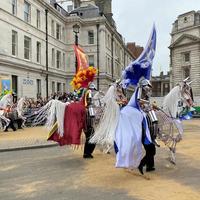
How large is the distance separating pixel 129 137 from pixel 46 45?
3521 centimetres

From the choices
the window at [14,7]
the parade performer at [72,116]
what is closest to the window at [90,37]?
the window at [14,7]

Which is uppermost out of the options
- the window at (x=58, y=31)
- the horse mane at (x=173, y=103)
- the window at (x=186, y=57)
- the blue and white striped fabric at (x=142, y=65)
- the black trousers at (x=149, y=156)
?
the window at (x=58, y=31)

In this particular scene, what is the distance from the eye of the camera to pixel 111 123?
8.74m

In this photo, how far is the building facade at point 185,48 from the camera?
67875 mm

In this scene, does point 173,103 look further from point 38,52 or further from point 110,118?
point 38,52

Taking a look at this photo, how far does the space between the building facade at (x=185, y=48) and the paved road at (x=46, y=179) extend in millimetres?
57671

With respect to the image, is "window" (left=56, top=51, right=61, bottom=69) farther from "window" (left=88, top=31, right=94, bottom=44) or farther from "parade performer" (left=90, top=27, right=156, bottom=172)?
"parade performer" (left=90, top=27, right=156, bottom=172)

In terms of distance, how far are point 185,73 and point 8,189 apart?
215 feet

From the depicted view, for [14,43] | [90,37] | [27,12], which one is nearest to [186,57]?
[90,37]

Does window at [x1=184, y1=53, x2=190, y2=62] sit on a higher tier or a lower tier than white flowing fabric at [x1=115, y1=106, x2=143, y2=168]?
higher

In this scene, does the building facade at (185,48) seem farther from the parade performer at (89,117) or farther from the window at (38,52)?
the parade performer at (89,117)

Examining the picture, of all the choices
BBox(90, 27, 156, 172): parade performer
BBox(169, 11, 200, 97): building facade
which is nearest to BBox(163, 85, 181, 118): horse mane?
BBox(90, 27, 156, 172): parade performer

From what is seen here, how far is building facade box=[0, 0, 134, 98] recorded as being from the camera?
112ft

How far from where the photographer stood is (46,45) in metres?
42.0
